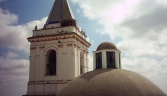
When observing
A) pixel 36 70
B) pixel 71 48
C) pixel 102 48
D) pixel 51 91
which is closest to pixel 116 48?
pixel 102 48

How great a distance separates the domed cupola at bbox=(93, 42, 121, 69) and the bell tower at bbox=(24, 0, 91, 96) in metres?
5.91

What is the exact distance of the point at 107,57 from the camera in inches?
611

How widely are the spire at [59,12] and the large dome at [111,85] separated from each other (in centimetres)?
1143

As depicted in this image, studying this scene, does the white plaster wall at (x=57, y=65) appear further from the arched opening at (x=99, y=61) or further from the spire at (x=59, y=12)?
the arched opening at (x=99, y=61)

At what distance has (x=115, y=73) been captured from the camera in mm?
13617

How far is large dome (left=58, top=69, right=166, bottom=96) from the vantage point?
12008 mm

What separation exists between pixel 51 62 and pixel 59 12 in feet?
19.0

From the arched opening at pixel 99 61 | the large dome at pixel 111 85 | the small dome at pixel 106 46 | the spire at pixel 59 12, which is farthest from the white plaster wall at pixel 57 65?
the large dome at pixel 111 85

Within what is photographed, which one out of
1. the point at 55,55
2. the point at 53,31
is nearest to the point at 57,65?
the point at 55,55

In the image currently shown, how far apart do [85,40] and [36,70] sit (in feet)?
20.7

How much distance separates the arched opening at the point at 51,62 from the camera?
74.1 feet

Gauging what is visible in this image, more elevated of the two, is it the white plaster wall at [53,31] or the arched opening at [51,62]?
the white plaster wall at [53,31]

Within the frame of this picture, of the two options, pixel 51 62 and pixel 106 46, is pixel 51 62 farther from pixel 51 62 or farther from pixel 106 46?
pixel 106 46

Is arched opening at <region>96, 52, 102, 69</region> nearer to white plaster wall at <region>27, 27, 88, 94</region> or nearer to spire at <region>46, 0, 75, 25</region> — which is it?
white plaster wall at <region>27, 27, 88, 94</region>
